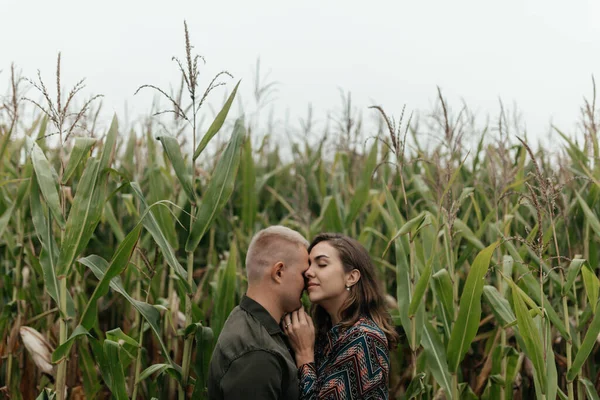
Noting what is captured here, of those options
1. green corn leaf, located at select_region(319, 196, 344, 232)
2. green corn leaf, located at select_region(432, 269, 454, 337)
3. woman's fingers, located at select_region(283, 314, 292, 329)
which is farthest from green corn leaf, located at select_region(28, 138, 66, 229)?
green corn leaf, located at select_region(319, 196, 344, 232)

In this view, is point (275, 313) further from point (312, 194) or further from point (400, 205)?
point (312, 194)

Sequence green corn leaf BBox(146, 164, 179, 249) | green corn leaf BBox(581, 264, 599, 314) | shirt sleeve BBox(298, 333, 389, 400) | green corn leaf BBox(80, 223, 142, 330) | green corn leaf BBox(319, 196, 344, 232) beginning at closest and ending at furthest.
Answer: shirt sleeve BBox(298, 333, 389, 400) → green corn leaf BBox(80, 223, 142, 330) → green corn leaf BBox(581, 264, 599, 314) → green corn leaf BBox(146, 164, 179, 249) → green corn leaf BBox(319, 196, 344, 232)

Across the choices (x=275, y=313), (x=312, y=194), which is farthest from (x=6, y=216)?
(x=312, y=194)

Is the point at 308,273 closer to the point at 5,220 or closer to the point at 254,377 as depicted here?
the point at 254,377

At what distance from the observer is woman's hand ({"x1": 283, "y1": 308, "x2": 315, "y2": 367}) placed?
2610mm

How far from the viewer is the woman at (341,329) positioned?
253 cm

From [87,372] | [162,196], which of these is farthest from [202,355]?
[162,196]

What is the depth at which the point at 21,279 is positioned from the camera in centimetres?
373

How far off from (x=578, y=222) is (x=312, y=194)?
2071 millimetres

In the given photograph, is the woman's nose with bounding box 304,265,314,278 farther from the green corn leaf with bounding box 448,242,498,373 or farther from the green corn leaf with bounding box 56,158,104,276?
the green corn leaf with bounding box 56,158,104,276

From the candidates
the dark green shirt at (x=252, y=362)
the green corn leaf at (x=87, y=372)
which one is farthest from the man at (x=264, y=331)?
the green corn leaf at (x=87, y=372)

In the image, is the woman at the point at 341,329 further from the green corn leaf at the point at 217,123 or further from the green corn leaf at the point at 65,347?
the green corn leaf at the point at 65,347

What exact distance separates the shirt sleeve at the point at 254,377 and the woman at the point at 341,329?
177 millimetres

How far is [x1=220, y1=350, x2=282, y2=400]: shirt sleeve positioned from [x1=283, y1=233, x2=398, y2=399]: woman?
0.18 m
